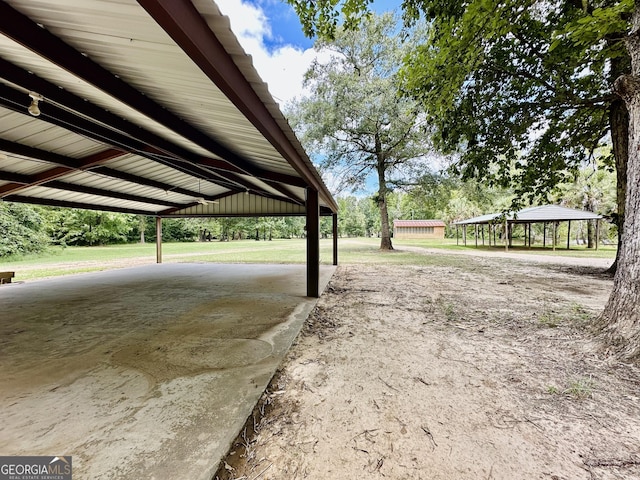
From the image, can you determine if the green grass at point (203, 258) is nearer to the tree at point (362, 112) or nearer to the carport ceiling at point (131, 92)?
the tree at point (362, 112)

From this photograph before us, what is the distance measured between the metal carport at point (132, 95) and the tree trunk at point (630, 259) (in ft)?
11.5

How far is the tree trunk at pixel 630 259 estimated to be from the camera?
258cm

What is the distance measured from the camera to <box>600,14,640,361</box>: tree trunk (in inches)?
102

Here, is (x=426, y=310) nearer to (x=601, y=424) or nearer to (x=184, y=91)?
(x=601, y=424)

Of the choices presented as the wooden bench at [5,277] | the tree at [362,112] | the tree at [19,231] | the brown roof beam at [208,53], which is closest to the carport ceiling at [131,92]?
the brown roof beam at [208,53]

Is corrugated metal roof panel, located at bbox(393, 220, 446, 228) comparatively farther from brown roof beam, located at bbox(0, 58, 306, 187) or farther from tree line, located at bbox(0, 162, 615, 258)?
brown roof beam, located at bbox(0, 58, 306, 187)

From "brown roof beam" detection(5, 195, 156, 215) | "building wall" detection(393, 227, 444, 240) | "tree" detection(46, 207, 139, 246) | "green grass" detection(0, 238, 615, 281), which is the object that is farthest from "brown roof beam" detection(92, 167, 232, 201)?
"building wall" detection(393, 227, 444, 240)

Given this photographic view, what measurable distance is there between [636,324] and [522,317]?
53.2 inches

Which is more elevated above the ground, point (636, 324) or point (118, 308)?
point (636, 324)

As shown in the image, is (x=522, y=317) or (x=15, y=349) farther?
(x=522, y=317)

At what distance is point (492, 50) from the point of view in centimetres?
522

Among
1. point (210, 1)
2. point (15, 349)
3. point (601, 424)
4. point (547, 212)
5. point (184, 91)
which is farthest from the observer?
point (547, 212)

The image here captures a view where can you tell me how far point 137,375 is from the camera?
7.53 feet

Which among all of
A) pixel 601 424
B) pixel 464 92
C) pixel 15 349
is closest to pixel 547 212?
pixel 464 92
